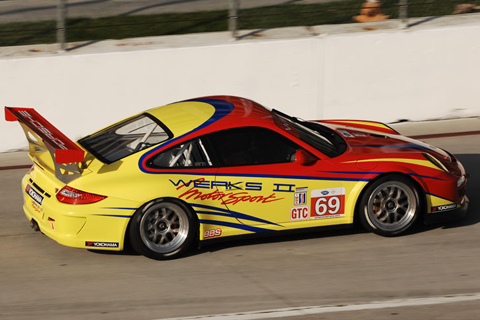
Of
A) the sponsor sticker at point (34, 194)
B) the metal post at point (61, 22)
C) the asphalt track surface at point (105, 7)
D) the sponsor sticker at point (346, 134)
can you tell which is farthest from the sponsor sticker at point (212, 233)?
the asphalt track surface at point (105, 7)

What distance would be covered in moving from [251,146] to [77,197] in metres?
1.67

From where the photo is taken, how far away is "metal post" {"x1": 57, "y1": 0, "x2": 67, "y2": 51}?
1043cm

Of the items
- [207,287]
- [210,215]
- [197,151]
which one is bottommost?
[207,287]

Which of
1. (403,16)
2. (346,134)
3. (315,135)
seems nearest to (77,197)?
(315,135)

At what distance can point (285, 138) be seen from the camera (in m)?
6.59

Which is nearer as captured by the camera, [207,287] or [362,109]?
[207,287]

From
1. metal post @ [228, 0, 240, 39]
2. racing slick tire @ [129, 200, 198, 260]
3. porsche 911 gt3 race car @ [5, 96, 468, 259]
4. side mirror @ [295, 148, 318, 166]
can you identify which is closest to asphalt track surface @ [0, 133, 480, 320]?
racing slick tire @ [129, 200, 198, 260]

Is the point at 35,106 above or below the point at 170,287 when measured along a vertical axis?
above

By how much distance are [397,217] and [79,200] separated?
10.0ft

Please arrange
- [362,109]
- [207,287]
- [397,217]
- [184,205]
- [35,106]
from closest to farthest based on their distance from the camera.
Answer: [207,287], [184,205], [397,217], [35,106], [362,109]

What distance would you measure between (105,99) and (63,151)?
422 cm

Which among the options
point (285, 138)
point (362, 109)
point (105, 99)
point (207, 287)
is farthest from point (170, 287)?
point (362, 109)

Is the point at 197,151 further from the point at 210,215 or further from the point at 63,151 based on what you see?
the point at 63,151

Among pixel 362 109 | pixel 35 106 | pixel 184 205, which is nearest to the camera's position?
pixel 184 205
